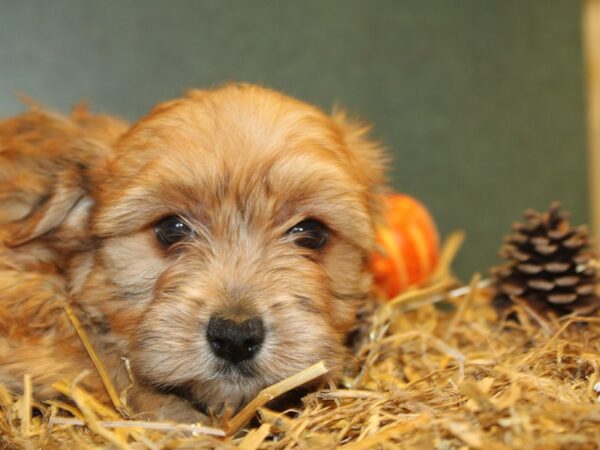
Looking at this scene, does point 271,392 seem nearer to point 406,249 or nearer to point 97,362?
point 97,362

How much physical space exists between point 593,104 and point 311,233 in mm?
4556

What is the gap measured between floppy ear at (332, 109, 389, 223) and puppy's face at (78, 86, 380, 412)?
0.37m

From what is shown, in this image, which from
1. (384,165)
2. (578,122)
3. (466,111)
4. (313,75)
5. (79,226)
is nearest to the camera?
(79,226)

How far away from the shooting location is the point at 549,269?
3.04 metres

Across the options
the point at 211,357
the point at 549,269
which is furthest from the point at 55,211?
the point at 549,269

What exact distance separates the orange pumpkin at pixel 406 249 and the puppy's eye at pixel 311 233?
118 cm

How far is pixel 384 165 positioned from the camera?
331cm

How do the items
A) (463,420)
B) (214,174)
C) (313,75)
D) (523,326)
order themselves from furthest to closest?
(313,75), (523,326), (214,174), (463,420)

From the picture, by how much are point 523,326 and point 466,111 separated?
105 inches

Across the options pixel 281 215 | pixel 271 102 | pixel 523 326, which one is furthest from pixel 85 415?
pixel 523 326

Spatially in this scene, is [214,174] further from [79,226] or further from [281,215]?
[79,226]

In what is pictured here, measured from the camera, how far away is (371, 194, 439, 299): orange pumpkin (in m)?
3.94

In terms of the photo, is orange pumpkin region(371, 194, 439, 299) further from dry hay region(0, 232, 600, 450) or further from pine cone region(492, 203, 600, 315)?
dry hay region(0, 232, 600, 450)

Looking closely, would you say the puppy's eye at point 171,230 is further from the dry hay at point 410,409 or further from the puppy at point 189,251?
the dry hay at point 410,409
